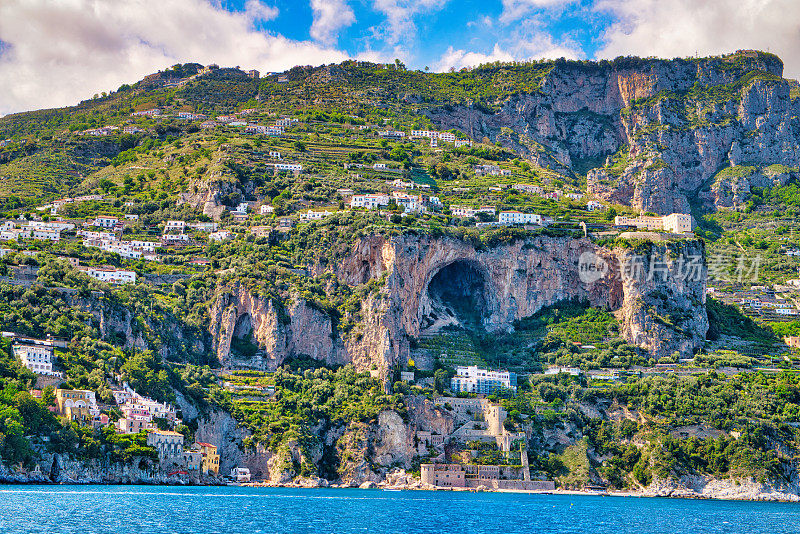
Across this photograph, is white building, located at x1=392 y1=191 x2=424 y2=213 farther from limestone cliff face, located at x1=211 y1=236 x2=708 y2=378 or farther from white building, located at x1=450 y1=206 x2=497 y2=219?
limestone cliff face, located at x1=211 y1=236 x2=708 y2=378

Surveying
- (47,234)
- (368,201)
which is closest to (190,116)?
(47,234)

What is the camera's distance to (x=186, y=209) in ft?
400

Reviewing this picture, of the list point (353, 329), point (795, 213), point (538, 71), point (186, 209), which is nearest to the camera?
point (353, 329)

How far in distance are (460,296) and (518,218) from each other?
1023 cm

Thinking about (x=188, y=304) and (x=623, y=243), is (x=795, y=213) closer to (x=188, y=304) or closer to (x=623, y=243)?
(x=623, y=243)

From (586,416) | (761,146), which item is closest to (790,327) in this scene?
(586,416)

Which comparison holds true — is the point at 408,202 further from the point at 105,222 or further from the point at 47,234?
the point at 47,234

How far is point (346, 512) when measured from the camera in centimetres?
6962

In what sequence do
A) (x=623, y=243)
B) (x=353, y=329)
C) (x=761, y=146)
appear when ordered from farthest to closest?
(x=761, y=146), (x=623, y=243), (x=353, y=329)

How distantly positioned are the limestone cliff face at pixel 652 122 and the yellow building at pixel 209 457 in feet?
237

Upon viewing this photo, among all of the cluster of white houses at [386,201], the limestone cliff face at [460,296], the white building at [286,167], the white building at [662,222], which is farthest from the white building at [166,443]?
the white building at [662,222]

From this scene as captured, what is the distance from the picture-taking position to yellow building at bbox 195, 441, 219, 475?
87.8 meters

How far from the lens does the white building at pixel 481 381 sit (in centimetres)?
10156

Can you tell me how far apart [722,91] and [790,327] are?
52.7 meters
